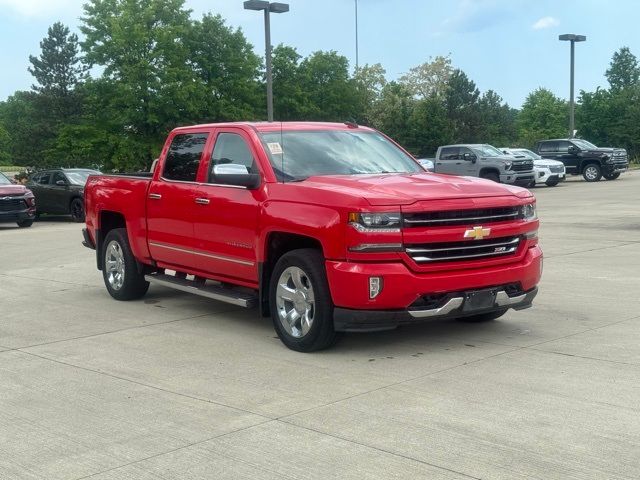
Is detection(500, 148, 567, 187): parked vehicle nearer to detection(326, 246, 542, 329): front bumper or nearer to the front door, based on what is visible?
the front door

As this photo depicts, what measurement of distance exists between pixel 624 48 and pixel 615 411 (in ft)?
411

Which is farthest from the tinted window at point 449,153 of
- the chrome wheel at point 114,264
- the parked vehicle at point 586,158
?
the chrome wheel at point 114,264

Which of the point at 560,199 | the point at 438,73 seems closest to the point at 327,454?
the point at 560,199

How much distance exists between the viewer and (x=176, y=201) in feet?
28.0

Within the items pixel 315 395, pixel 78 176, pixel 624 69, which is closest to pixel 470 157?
pixel 78 176

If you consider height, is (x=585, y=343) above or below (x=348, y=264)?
below

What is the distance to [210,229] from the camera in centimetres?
802

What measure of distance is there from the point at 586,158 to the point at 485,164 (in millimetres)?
7135

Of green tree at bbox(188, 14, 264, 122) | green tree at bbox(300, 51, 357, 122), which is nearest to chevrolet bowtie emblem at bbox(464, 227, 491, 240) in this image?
green tree at bbox(188, 14, 264, 122)

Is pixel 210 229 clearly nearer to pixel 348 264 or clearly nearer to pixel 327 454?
pixel 348 264

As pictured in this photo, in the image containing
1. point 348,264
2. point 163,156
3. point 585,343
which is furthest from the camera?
point 163,156

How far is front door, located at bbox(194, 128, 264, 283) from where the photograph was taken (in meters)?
7.50

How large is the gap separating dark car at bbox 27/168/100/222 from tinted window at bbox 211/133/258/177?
678 inches

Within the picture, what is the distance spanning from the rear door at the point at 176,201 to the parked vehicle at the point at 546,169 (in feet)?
87.1
